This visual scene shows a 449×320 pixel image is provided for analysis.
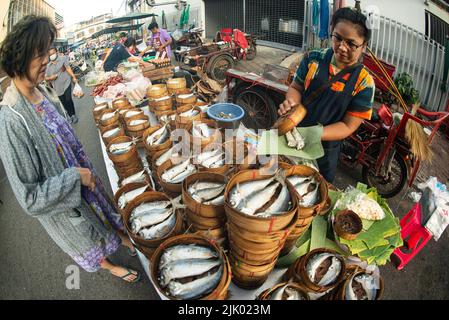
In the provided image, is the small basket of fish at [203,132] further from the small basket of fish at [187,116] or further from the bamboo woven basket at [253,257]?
the bamboo woven basket at [253,257]

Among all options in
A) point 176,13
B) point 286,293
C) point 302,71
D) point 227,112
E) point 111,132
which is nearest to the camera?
point 286,293

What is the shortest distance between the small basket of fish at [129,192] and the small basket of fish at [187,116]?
0.97m

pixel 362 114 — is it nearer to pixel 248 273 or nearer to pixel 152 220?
pixel 248 273

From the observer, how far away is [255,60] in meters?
10.3

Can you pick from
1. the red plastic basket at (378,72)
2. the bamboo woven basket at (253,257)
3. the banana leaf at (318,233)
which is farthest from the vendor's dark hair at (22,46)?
the red plastic basket at (378,72)

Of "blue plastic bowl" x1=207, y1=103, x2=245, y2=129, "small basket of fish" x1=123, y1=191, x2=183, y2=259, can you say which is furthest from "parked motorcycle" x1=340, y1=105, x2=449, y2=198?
"small basket of fish" x1=123, y1=191, x2=183, y2=259

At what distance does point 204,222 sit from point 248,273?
1.72 feet

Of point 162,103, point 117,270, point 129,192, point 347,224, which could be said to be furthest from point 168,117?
point 347,224

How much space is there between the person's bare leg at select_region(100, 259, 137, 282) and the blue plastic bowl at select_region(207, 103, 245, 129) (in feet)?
7.57

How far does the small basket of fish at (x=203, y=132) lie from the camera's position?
2739mm

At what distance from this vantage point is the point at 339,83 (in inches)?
101

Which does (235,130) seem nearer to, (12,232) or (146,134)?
(146,134)

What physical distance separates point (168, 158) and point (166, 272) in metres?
1.39

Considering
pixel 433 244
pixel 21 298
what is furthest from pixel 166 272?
pixel 433 244
